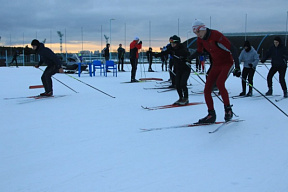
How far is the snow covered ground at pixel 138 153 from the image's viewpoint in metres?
2.21

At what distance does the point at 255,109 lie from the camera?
5273 mm

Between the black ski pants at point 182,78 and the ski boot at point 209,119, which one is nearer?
the ski boot at point 209,119

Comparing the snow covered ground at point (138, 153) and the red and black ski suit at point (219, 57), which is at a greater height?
the red and black ski suit at point (219, 57)

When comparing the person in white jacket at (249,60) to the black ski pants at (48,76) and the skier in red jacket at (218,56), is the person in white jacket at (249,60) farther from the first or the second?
the black ski pants at (48,76)

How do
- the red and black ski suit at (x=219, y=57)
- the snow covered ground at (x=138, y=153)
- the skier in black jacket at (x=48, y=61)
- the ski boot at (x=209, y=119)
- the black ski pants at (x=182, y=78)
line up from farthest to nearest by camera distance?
the skier in black jacket at (x=48, y=61), the black ski pants at (x=182, y=78), the ski boot at (x=209, y=119), the red and black ski suit at (x=219, y=57), the snow covered ground at (x=138, y=153)

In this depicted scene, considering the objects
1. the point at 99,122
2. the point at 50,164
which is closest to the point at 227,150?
the point at 50,164

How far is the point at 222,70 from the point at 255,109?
173cm

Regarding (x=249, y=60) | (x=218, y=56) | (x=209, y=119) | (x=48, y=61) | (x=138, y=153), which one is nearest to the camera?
(x=138, y=153)

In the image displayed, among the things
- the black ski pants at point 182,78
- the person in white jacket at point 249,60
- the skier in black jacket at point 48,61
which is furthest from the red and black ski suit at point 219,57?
the skier in black jacket at point 48,61

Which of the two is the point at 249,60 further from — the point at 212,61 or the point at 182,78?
the point at 212,61

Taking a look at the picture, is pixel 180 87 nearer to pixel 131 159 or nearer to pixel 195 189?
pixel 131 159

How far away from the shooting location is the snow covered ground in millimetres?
2205

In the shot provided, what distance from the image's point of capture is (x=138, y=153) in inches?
114

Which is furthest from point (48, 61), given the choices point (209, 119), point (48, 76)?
point (209, 119)
